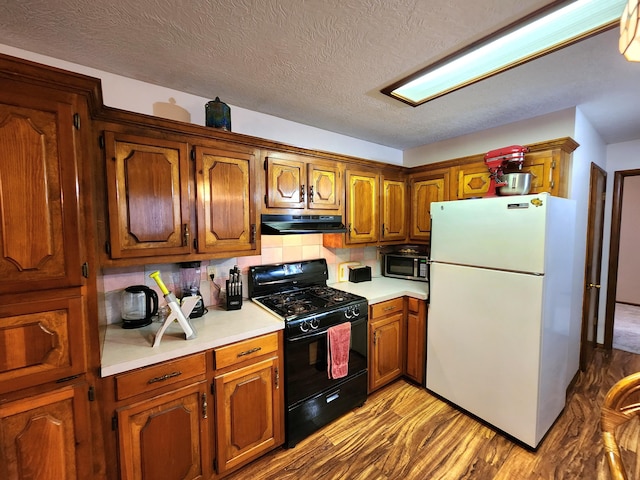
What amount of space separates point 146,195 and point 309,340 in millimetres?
1360

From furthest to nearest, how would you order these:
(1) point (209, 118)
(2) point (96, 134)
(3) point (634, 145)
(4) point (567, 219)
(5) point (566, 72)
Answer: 1. (3) point (634, 145)
2. (4) point (567, 219)
3. (1) point (209, 118)
4. (5) point (566, 72)
5. (2) point (96, 134)

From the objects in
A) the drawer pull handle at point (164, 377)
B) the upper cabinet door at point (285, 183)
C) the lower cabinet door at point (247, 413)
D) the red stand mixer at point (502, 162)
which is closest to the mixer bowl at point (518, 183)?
the red stand mixer at point (502, 162)

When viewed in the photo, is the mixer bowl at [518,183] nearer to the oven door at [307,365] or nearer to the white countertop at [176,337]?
the oven door at [307,365]

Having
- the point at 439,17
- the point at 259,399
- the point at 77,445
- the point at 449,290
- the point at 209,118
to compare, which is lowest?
the point at 259,399

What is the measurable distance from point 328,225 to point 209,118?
1188mm

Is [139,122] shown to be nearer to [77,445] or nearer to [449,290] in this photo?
[77,445]

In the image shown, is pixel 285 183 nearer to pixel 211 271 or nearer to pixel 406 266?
pixel 211 271

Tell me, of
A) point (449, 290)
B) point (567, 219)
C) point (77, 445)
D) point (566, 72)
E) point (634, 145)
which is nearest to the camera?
point (77, 445)

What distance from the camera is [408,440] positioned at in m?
1.95

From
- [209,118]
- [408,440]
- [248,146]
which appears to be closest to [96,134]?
[209,118]

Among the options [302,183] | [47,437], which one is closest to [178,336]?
[47,437]

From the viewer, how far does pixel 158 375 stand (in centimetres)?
136

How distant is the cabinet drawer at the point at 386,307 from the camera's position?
233 centimetres

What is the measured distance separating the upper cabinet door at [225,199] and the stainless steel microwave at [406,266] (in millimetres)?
1706
